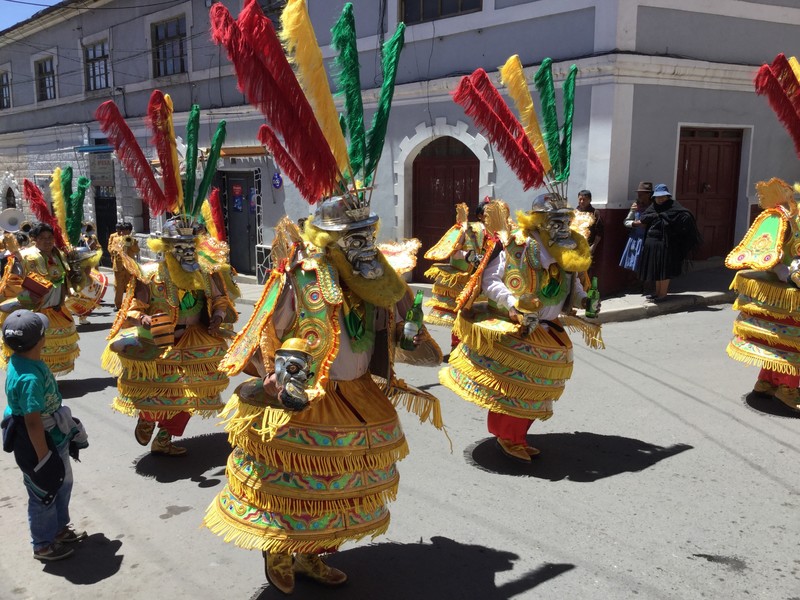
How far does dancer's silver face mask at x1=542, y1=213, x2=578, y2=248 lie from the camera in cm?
477

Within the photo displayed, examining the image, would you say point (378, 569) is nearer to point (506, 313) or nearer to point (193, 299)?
point (506, 313)

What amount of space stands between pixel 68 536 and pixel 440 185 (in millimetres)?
9841

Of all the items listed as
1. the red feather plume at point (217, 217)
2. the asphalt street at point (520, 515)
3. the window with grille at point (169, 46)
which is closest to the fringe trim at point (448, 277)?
the asphalt street at point (520, 515)

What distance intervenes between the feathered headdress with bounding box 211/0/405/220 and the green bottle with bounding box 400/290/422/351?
54 centimetres

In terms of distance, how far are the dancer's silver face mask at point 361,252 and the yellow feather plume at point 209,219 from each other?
3.17 meters

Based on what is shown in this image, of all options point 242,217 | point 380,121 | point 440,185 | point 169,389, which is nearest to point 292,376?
point 380,121

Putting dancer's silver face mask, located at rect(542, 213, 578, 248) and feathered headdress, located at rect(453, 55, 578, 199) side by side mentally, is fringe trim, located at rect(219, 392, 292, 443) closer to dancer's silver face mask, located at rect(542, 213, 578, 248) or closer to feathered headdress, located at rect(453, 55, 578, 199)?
dancer's silver face mask, located at rect(542, 213, 578, 248)

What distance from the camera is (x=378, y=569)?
3.57 m

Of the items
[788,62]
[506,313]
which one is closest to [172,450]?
[506,313]

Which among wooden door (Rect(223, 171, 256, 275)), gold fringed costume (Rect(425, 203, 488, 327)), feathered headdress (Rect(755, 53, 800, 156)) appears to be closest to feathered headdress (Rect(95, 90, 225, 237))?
gold fringed costume (Rect(425, 203, 488, 327))

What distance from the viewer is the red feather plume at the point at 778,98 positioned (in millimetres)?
5805

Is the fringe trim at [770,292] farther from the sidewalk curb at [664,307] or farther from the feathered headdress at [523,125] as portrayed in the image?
the sidewalk curb at [664,307]

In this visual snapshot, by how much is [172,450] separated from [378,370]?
2508 mm

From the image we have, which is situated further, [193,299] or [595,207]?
[595,207]
